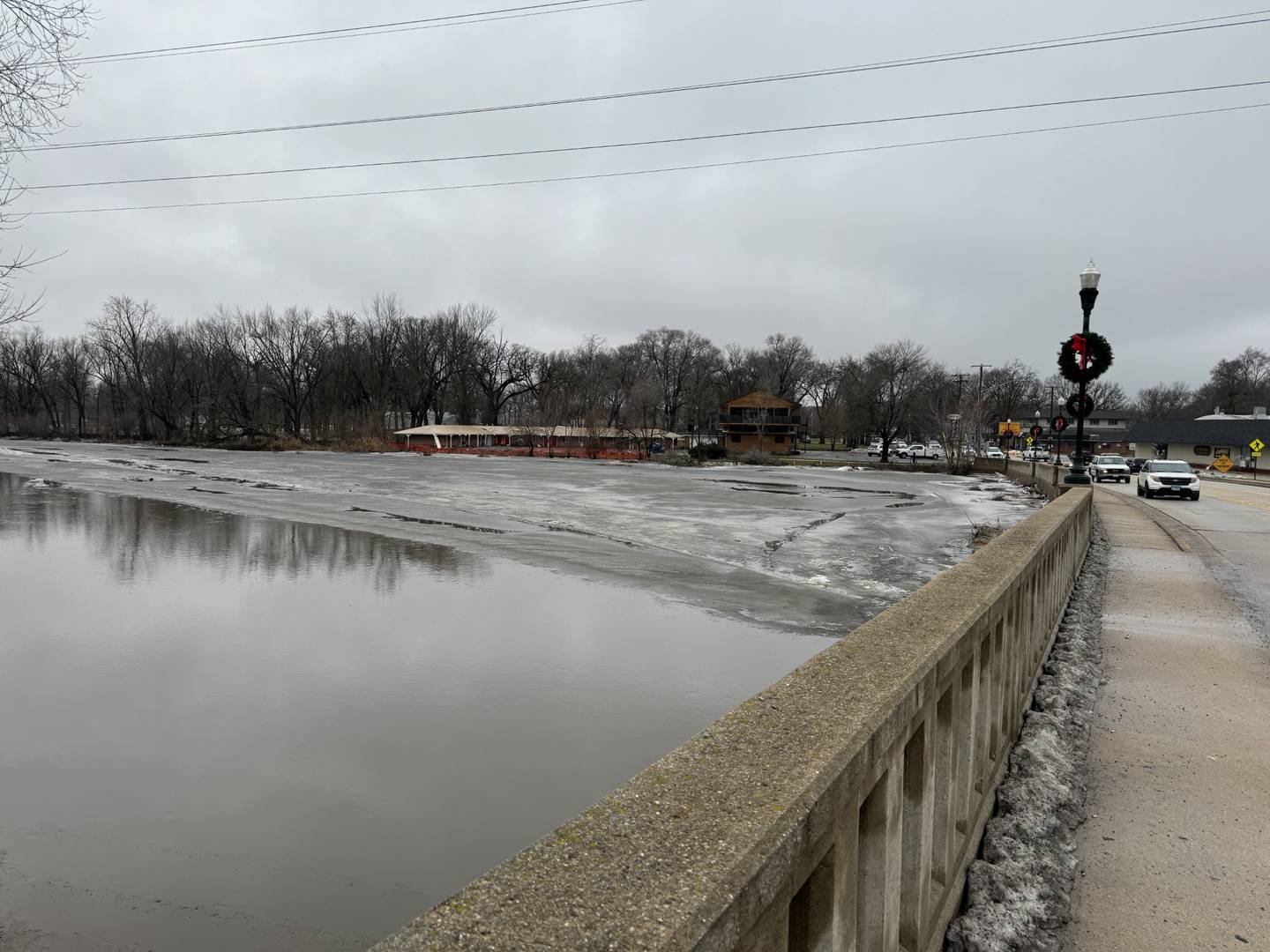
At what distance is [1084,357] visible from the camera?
1798cm

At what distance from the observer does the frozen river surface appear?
438 cm

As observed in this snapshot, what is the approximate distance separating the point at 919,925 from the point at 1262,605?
34.2 ft

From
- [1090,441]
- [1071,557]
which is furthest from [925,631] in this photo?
[1090,441]

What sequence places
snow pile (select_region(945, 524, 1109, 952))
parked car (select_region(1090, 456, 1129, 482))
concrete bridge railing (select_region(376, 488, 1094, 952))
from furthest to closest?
parked car (select_region(1090, 456, 1129, 482)), snow pile (select_region(945, 524, 1109, 952)), concrete bridge railing (select_region(376, 488, 1094, 952))

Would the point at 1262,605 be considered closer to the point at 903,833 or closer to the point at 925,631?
the point at 925,631

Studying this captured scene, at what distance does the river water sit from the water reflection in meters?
0.53

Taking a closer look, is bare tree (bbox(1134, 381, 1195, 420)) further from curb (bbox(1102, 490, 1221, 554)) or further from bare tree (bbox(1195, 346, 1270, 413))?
curb (bbox(1102, 490, 1221, 554))

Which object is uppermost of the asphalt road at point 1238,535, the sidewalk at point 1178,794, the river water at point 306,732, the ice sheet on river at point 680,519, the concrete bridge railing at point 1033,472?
the concrete bridge railing at point 1033,472

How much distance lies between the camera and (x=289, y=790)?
5328 mm

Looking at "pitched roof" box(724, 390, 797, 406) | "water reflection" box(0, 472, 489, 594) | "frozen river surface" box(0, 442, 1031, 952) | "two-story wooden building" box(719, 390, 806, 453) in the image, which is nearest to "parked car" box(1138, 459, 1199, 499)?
"frozen river surface" box(0, 442, 1031, 952)

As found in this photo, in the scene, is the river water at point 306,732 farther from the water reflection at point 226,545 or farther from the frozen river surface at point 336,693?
the water reflection at point 226,545

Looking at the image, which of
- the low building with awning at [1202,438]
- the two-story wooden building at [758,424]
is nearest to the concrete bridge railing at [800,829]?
the two-story wooden building at [758,424]

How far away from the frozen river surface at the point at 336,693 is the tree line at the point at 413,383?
7212 cm

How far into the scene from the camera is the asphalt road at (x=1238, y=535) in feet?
36.2
